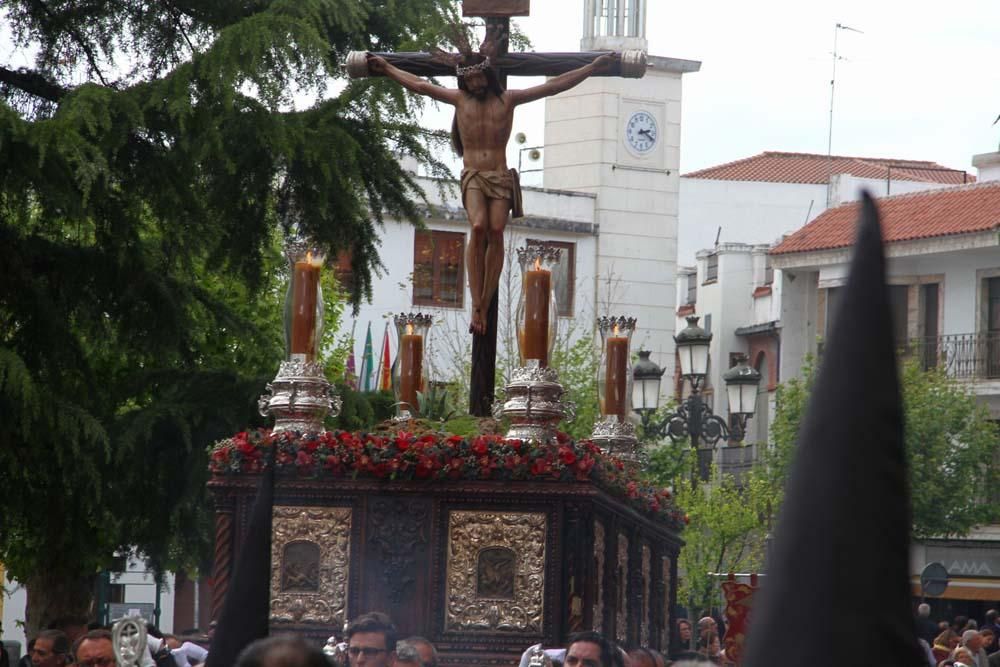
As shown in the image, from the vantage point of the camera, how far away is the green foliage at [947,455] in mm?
37969

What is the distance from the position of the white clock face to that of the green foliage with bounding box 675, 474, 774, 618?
1417 cm

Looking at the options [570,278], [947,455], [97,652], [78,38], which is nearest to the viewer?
[97,652]

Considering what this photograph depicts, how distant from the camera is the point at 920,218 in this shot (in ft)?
144

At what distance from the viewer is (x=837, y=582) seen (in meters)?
2.27

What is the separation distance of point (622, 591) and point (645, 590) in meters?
1.04

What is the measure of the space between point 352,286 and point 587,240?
108 ft

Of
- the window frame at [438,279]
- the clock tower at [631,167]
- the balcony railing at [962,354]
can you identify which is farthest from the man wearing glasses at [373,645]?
the clock tower at [631,167]

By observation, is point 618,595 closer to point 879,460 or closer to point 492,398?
point 492,398

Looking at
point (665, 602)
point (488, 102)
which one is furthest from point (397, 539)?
point (665, 602)

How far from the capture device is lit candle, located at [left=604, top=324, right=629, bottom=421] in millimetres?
12945

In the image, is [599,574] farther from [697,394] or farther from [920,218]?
[920,218]

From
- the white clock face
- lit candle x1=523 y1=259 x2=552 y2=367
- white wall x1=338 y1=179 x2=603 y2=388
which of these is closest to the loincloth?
lit candle x1=523 y1=259 x2=552 y2=367

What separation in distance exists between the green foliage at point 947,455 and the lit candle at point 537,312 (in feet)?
91.2

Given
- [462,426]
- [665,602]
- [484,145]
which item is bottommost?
[665,602]
